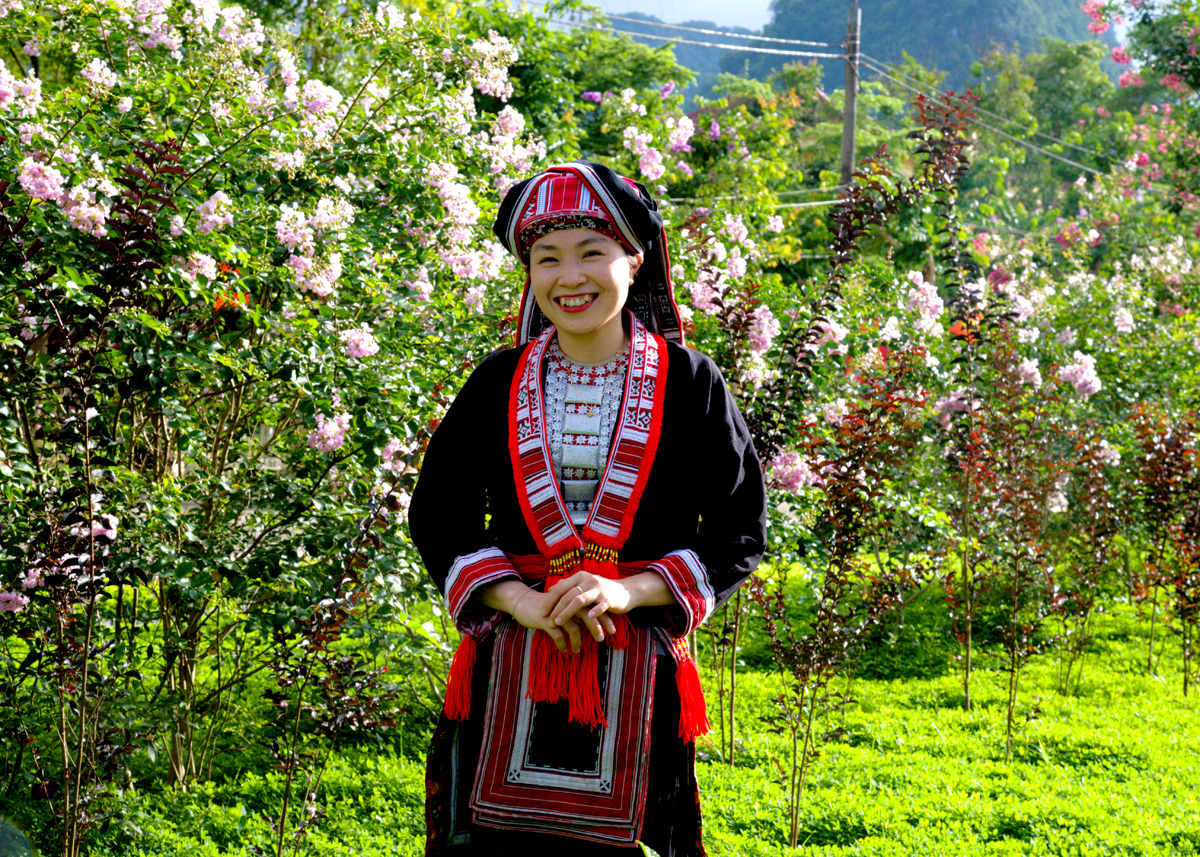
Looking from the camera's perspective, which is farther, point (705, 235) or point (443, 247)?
point (705, 235)

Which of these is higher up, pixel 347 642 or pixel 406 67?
pixel 406 67

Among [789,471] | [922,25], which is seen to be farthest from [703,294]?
[922,25]

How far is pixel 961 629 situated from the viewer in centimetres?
537

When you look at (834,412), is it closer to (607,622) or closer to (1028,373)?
(1028,373)

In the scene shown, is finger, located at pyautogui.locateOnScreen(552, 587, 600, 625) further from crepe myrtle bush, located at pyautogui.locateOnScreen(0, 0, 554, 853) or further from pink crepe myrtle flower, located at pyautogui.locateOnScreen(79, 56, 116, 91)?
pink crepe myrtle flower, located at pyautogui.locateOnScreen(79, 56, 116, 91)

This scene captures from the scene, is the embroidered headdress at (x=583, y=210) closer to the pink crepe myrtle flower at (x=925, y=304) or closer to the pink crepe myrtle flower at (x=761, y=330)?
the pink crepe myrtle flower at (x=761, y=330)

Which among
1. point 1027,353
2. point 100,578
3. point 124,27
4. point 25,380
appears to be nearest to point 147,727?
point 100,578

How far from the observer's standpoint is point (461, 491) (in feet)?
6.02

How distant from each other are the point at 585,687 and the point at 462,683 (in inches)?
9.4

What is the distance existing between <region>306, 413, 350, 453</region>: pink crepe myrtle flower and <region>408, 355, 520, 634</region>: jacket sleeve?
115 cm

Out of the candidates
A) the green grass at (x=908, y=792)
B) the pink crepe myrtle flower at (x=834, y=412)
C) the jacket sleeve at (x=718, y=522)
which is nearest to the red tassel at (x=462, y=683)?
the jacket sleeve at (x=718, y=522)

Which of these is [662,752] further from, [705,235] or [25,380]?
[705,235]

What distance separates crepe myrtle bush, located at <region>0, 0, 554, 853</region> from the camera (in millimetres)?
2480

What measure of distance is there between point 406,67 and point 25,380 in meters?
2.01
